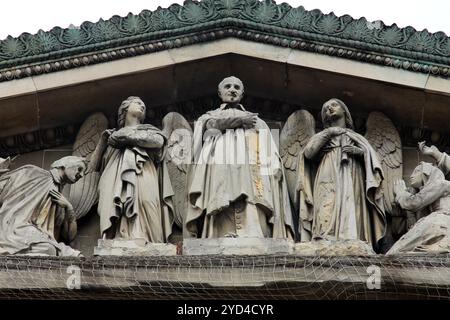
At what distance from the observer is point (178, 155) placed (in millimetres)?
17656

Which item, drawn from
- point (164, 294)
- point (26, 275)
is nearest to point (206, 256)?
point (164, 294)

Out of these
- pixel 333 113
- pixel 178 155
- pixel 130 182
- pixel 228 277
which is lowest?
pixel 228 277

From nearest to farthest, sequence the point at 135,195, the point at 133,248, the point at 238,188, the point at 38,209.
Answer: the point at 133,248 → the point at 238,188 → the point at 135,195 → the point at 38,209

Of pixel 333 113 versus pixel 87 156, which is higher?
pixel 333 113

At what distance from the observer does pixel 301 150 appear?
57.7 ft

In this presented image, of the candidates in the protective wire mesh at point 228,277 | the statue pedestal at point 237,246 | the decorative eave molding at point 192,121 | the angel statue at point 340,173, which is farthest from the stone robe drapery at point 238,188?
the decorative eave molding at point 192,121

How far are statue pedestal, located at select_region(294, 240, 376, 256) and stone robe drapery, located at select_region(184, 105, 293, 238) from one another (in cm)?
28

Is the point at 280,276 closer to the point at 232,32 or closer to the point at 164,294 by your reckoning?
the point at 164,294

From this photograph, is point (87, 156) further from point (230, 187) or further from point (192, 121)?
point (230, 187)

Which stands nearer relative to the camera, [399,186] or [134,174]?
[134,174]

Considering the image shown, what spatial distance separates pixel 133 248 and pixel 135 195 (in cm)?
56

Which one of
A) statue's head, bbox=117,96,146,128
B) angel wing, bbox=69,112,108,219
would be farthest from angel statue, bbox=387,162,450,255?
angel wing, bbox=69,112,108,219

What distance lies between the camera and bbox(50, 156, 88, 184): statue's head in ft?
56.9

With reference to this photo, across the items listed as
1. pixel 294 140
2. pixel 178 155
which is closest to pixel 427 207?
pixel 294 140
